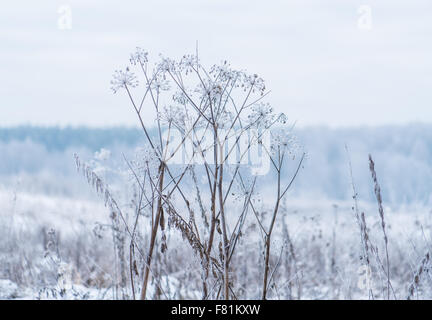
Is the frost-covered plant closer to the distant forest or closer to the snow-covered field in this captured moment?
the distant forest

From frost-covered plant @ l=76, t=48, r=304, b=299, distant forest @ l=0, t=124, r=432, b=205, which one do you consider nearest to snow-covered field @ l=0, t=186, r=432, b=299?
distant forest @ l=0, t=124, r=432, b=205

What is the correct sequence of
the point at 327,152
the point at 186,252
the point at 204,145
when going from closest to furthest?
the point at 204,145
the point at 186,252
the point at 327,152

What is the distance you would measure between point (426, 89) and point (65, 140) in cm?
129

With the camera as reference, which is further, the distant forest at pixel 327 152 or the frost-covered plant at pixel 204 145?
the distant forest at pixel 327 152

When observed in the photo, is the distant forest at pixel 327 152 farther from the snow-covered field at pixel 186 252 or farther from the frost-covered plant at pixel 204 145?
the frost-covered plant at pixel 204 145

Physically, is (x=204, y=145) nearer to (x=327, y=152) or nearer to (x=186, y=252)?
(x=186, y=252)

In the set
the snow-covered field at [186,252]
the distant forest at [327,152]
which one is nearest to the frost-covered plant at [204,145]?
the distant forest at [327,152]

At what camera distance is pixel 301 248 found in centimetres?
342

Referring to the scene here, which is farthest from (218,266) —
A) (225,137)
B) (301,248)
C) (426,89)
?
(301,248)

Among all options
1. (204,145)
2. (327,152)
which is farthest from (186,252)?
(204,145)

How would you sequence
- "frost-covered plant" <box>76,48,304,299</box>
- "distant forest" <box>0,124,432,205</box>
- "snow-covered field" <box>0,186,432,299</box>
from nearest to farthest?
"frost-covered plant" <box>76,48,304,299</box> → "distant forest" <box>0,124,432,205</box> → "snow-covered field" <box>0,186,432,299</box>

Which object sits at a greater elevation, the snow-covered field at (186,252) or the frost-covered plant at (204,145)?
the frost-covered plant at (204,145)
